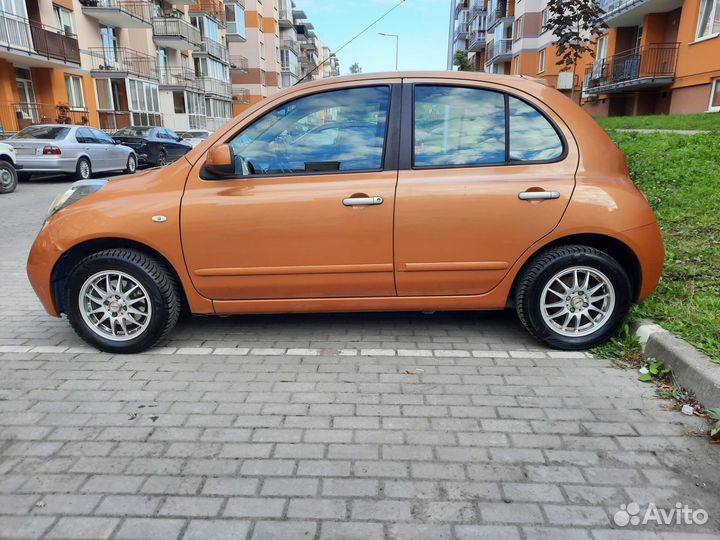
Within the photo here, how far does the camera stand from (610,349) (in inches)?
150

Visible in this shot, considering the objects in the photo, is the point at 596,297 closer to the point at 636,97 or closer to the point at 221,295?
the point at 221,295

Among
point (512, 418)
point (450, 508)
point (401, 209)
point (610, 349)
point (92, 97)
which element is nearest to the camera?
point (450, 508)

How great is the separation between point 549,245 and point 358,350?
154cm

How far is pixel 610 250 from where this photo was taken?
383 centimetres

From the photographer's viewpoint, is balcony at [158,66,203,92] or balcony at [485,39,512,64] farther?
balcony at [485,39,512,64]

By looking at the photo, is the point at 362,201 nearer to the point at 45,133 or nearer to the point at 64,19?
the point at 45,133

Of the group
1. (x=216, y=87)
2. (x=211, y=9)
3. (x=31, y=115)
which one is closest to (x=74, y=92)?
(x=31, y=115)

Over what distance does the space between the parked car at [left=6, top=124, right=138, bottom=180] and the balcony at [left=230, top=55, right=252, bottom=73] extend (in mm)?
44161

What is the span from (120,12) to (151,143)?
10.5 metres

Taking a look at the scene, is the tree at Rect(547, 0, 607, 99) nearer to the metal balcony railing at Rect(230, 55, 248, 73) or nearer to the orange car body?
the orange car body

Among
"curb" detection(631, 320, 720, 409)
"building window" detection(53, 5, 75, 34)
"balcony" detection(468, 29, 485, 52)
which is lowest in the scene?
"curb" detection(631, 320, 720, 409)

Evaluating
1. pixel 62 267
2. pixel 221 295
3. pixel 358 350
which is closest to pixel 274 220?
pixel 221 295

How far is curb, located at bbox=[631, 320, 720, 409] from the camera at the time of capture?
2.99 m

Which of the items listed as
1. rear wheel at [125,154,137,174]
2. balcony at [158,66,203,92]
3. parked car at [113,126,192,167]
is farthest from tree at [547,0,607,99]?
balcony at [158,66,203,92]
